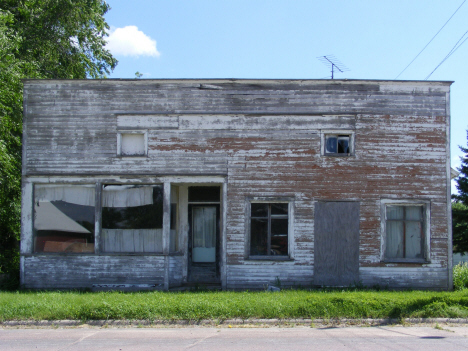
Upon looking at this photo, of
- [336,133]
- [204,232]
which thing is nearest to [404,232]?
[336,133]

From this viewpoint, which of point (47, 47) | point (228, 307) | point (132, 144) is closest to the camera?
point (228, 307)

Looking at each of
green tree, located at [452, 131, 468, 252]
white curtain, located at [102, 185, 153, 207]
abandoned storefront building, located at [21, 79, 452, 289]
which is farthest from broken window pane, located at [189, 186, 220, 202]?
A: green tree, located at [452, 131, 468, 252]

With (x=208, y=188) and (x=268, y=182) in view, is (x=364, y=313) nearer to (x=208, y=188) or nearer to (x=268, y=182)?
(x=268, y=182)

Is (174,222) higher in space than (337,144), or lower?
lower

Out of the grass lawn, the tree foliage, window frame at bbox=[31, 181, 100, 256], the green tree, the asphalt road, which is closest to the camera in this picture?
the asphalt road

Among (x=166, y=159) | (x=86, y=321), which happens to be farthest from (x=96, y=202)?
(x=86, y=321)

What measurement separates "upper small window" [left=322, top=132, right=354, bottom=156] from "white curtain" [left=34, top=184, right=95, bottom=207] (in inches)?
264

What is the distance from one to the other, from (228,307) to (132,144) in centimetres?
582

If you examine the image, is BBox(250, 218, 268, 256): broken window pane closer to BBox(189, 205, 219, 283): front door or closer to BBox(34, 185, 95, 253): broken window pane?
BBox(189, 205, 219, 283): front door

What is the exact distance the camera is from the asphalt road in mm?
7070

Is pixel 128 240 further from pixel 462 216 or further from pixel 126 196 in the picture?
pixel 462 216

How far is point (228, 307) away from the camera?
905 cm

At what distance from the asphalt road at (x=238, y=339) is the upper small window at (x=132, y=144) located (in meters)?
5.53

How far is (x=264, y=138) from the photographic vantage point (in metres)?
12.6
